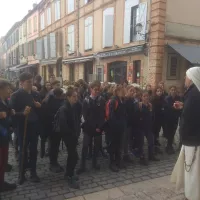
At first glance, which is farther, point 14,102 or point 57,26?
point 57,26

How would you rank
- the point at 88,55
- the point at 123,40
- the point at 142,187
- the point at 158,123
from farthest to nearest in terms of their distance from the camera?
the point at 88,55
the point at 123,40
the point at 158,123
the point at 142,187

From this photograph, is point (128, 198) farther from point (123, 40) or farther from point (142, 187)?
point (123, 40)

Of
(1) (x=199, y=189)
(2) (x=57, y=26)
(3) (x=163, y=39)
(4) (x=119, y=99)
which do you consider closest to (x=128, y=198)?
(1) (x=199, y=189)

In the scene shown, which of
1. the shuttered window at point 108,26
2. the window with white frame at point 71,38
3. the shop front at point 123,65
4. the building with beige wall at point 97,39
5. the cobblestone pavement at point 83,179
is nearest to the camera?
the cobblestone pavement at point 83,179

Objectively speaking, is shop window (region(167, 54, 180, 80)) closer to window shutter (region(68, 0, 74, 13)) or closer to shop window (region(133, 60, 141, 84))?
shop window (region(133, 60, 141, 84))

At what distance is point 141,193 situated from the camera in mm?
3568

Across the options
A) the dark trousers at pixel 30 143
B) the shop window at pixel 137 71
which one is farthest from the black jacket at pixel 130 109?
the shop window at pixel 137 71

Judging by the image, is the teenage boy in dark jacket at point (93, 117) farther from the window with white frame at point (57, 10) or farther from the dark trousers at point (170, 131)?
the window with white frame at point (57, 10)

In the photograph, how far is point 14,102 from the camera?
3.79 metres

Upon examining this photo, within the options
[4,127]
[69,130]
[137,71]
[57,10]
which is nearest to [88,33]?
[137,71]

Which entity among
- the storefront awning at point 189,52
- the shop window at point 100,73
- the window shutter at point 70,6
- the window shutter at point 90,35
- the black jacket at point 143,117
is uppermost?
the window shutter at point 70,6

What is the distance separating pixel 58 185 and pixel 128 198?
121cm

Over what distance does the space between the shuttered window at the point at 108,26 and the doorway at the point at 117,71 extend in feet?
4.29

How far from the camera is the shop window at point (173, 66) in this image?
11.1 metres
